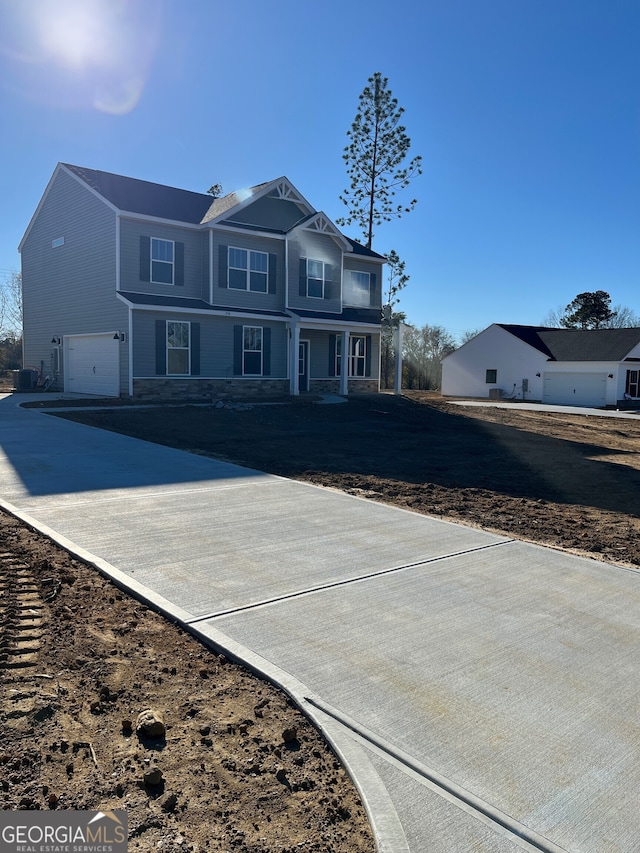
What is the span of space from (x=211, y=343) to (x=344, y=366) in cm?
570

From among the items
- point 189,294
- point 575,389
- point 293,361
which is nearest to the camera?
point 189,294

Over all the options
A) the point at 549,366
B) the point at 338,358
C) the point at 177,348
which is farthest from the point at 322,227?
the point at 549,366

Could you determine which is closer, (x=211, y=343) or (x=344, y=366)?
(x=211, y=343)

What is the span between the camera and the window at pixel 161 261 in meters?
22.4

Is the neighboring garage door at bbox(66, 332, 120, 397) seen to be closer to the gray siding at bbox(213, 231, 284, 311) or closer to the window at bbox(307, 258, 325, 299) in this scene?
the gray siding at bbox(213, 231, 284, 311)

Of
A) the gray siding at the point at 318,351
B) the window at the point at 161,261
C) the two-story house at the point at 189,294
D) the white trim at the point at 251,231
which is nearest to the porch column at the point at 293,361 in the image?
the two-story house at the point at 189,294

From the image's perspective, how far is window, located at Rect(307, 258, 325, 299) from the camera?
26.5 meters

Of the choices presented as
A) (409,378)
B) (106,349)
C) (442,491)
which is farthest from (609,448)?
(409,378)

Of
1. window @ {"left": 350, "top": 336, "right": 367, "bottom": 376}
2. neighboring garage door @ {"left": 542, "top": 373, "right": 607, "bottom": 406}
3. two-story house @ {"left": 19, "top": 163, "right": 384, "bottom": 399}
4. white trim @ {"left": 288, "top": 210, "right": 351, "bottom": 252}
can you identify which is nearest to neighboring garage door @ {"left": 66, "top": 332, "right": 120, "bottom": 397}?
two-story house @ {"left": 19, "top": 163, "right": 384, "bottom": 399}

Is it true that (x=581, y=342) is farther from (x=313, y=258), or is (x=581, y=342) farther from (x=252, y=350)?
(x=252, y=350)

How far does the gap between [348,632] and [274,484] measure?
190 inches

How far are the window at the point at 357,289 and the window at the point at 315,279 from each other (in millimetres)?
1988

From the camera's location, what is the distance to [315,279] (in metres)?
26.7

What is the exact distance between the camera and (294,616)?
14.5ft
